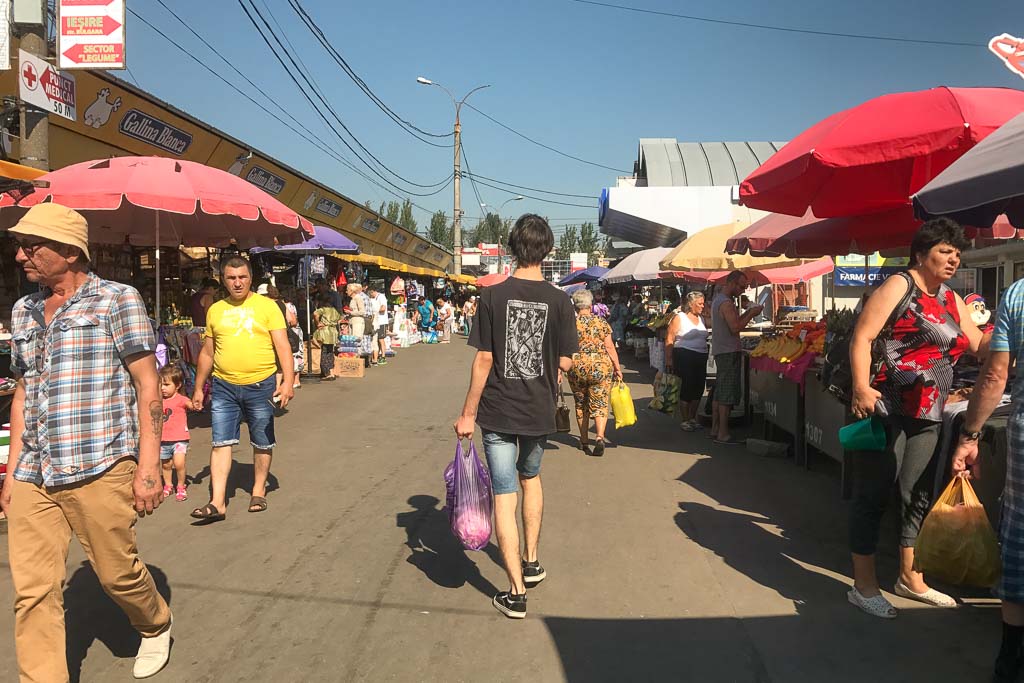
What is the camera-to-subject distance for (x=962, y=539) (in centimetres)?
363

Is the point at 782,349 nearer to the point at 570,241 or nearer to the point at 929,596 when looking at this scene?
the point at 929,596

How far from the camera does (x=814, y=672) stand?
3.25m

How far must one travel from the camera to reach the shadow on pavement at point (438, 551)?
432 cm

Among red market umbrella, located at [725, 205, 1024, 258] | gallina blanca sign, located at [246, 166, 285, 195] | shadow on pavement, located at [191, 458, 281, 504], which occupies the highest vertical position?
gallina blanca sign, located at [246, 166, 285, 195]

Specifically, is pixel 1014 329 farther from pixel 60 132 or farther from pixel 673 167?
pixel 673 167

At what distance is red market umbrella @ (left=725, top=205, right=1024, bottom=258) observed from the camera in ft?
24.8

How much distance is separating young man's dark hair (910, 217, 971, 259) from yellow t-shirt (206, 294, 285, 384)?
417 cm

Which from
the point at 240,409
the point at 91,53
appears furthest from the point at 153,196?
the point at 240,409

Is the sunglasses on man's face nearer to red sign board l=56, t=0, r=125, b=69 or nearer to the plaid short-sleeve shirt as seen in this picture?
the plaid short-sleeve shirt

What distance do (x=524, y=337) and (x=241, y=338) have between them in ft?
8.27

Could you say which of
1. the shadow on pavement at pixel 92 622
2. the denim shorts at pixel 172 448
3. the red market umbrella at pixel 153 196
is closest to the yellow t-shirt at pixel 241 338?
the denim shorts at pixel 172 448

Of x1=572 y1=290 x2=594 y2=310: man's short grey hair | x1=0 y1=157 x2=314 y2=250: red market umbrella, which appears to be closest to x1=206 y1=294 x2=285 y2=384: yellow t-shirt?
x1=0 y1=157 x2=314 y2=250: red market umbrella

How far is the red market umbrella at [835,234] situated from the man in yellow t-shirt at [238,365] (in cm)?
505

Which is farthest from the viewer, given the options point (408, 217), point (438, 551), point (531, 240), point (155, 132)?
point (408, 217)
